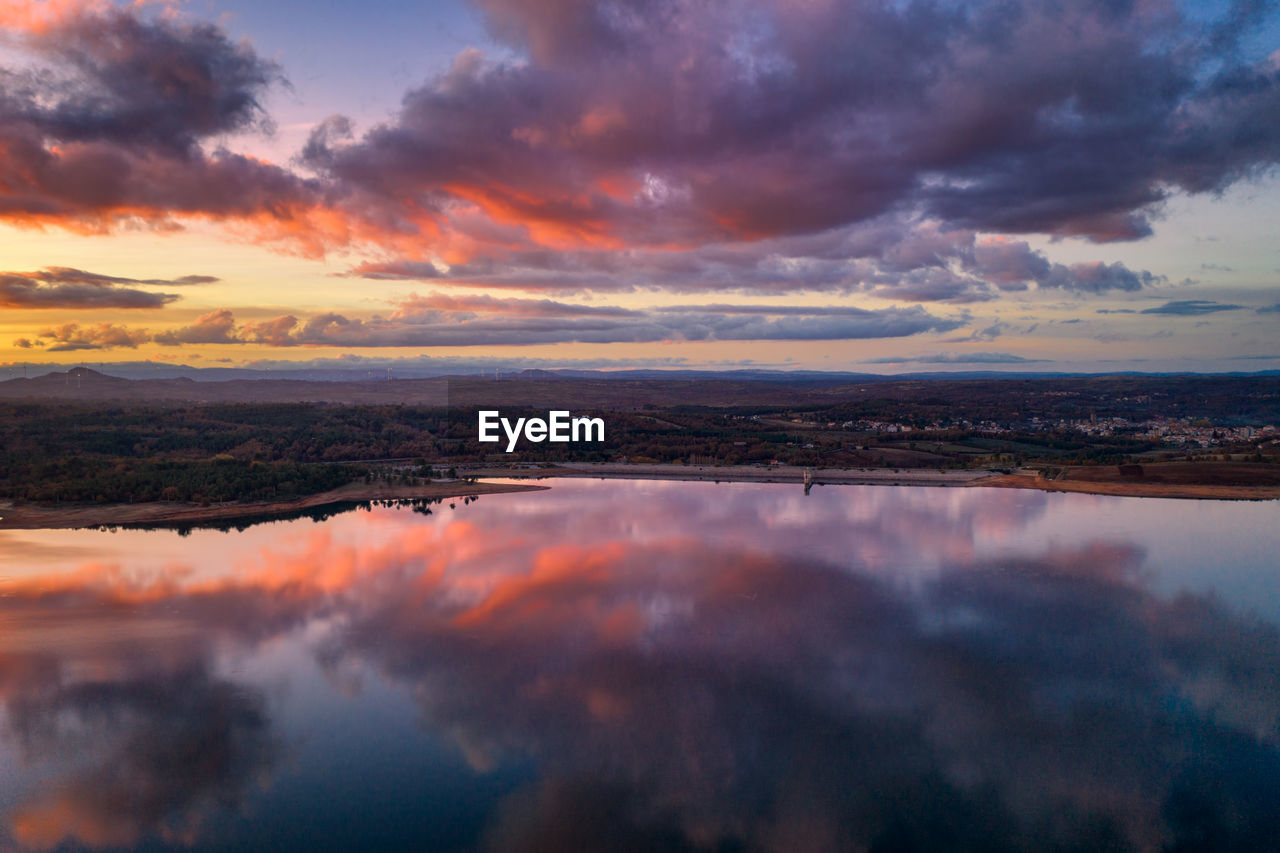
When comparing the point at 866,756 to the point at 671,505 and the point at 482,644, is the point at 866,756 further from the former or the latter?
the point at 671,505

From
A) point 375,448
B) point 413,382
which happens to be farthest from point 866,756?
point 413,382

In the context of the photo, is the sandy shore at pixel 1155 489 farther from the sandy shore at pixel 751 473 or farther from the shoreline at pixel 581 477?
the sandy shore at pixel 751 473

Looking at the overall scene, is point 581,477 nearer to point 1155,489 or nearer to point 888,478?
point 888,478

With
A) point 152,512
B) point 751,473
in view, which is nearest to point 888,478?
point 751,473

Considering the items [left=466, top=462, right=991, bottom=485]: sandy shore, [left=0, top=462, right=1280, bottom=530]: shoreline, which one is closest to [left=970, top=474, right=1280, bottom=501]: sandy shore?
[left=0, top=462, right=1280, bottom=530]: shoreline

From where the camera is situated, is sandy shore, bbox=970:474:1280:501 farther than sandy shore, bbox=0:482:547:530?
Yes

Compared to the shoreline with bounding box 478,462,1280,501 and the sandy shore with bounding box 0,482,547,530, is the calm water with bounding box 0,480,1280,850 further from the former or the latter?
the shoreline with bounding box 478,462,1280,501

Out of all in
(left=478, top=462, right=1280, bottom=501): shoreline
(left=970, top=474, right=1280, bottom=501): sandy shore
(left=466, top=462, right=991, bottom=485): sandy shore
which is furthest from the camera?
(left=466, top=462, right=991, bottom=485): sandy shore
